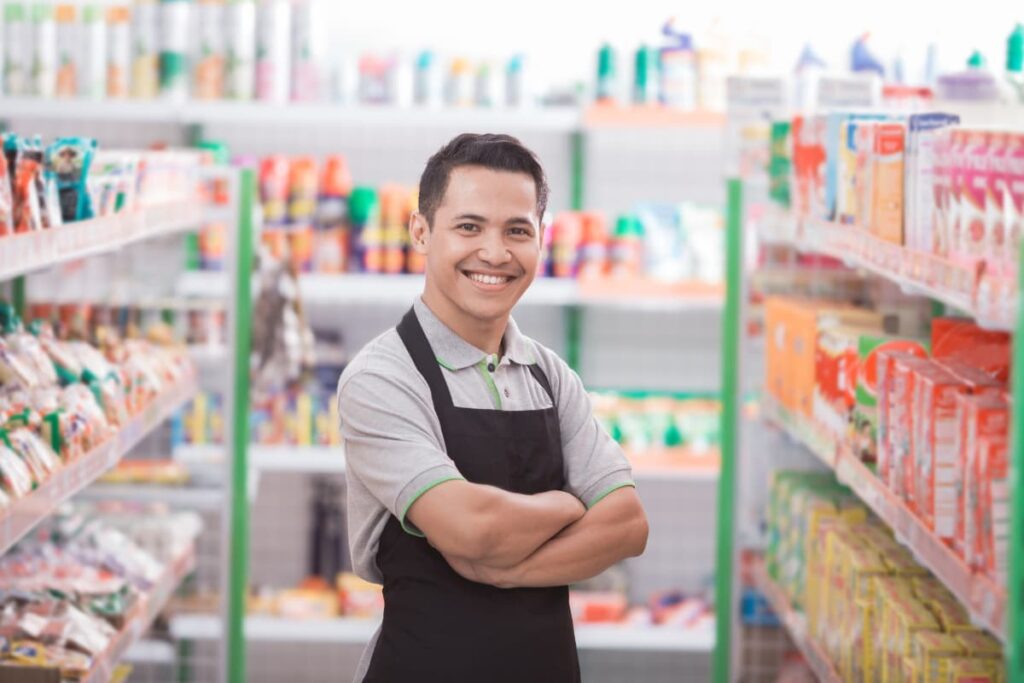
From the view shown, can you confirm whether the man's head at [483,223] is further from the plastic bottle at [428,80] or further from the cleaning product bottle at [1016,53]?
the plastic bottle at [428,80]

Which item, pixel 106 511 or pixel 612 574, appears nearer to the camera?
pixel 106 511

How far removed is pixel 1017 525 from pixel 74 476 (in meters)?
2.07

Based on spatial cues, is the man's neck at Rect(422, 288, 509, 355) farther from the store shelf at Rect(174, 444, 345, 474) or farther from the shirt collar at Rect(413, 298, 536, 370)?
the store shelf at Rect(174, 444, 345, 474)

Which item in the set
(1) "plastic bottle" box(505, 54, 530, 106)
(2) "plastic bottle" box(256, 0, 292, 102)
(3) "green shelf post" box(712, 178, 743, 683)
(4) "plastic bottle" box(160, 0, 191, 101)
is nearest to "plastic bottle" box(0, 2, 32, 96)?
(4) "plastic bottle" box(160, 0, 191, 101)

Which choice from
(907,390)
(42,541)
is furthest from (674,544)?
(907,390)

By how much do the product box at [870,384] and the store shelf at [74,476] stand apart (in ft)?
5.46

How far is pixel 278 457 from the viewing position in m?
5.50

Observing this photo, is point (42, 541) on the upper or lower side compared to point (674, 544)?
upper

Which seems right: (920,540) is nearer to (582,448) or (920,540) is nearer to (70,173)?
(582,448)

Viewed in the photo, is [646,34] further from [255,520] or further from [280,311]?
[255,520]

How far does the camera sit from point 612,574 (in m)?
5.80

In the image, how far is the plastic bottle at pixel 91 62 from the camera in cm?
548

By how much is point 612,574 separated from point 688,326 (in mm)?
1080

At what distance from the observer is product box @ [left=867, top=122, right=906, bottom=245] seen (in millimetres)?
2971
